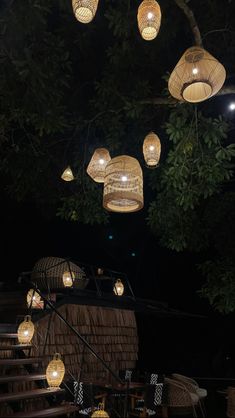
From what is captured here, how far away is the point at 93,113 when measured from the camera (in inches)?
282

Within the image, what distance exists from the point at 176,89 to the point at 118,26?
2346mm

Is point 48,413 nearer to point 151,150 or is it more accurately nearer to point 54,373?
point 54,373

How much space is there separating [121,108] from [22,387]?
4813mm

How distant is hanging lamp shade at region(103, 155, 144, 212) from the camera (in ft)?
13.5

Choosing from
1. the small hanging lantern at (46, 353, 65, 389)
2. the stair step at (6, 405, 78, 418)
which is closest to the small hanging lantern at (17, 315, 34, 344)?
the small hanging lantern at (46, 353, 65, 389)

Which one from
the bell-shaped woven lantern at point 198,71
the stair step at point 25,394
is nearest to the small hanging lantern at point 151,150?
the bell-shaped woven lantern at point 198,71

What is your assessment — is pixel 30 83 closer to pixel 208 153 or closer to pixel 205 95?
pixel 205 95

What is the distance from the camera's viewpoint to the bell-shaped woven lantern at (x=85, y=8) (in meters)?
3.59

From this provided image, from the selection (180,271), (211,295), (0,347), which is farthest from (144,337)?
(0,347)

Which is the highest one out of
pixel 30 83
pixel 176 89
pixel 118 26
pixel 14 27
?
pixel 118 26

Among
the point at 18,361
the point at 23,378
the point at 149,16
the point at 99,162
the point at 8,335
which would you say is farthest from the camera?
the point at 8,335

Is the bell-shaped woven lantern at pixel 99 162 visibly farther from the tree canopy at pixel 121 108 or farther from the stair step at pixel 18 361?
the stair step at pixel 18 361

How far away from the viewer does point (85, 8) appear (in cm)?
371

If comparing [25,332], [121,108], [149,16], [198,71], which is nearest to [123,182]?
[198,71]
